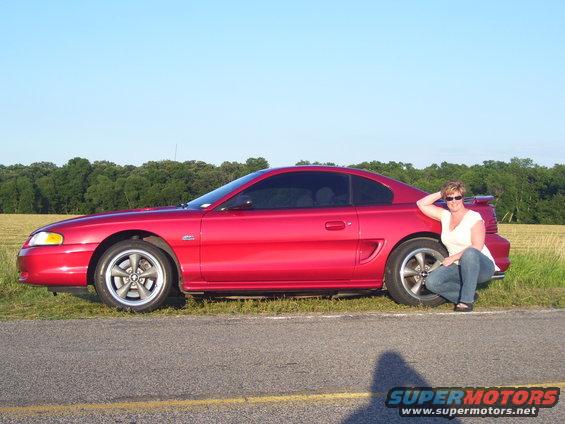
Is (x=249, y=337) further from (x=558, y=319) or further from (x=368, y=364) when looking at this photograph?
(x=558, y=319)

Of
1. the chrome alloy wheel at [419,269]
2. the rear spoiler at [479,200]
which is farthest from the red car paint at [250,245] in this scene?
the rear spoiler at [479,200]

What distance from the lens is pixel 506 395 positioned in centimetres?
412

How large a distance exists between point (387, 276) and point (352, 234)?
1.97 feet

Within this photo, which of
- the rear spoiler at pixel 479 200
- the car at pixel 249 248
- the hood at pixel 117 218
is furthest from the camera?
the rear spoiler at pixel 479 200

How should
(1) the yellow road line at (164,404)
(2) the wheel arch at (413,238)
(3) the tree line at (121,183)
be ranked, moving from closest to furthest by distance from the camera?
1. (1) the yellow road line at (164,404)
2. (2) the wheel arch at (413,238)
3. (3) the tree line at (121,183)

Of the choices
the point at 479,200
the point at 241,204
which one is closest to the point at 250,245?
the point at 241,204

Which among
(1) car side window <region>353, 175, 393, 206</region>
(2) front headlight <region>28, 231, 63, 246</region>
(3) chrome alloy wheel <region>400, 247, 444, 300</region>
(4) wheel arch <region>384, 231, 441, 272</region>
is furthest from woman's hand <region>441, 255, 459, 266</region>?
(2) front headlight <region>28, 231, 63, 246</region>

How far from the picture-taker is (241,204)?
7395mm

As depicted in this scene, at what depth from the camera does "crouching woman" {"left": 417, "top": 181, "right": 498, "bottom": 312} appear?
7.16 metres

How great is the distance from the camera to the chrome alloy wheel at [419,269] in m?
7.51

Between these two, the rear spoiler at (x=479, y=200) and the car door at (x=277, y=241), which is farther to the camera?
the rear spoiler at (x=479, y=200)

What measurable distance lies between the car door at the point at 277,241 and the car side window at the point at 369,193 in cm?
23

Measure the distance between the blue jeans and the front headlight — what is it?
3.90 metres

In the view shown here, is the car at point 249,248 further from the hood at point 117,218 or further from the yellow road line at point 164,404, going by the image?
the yellow road line at point 164,404
